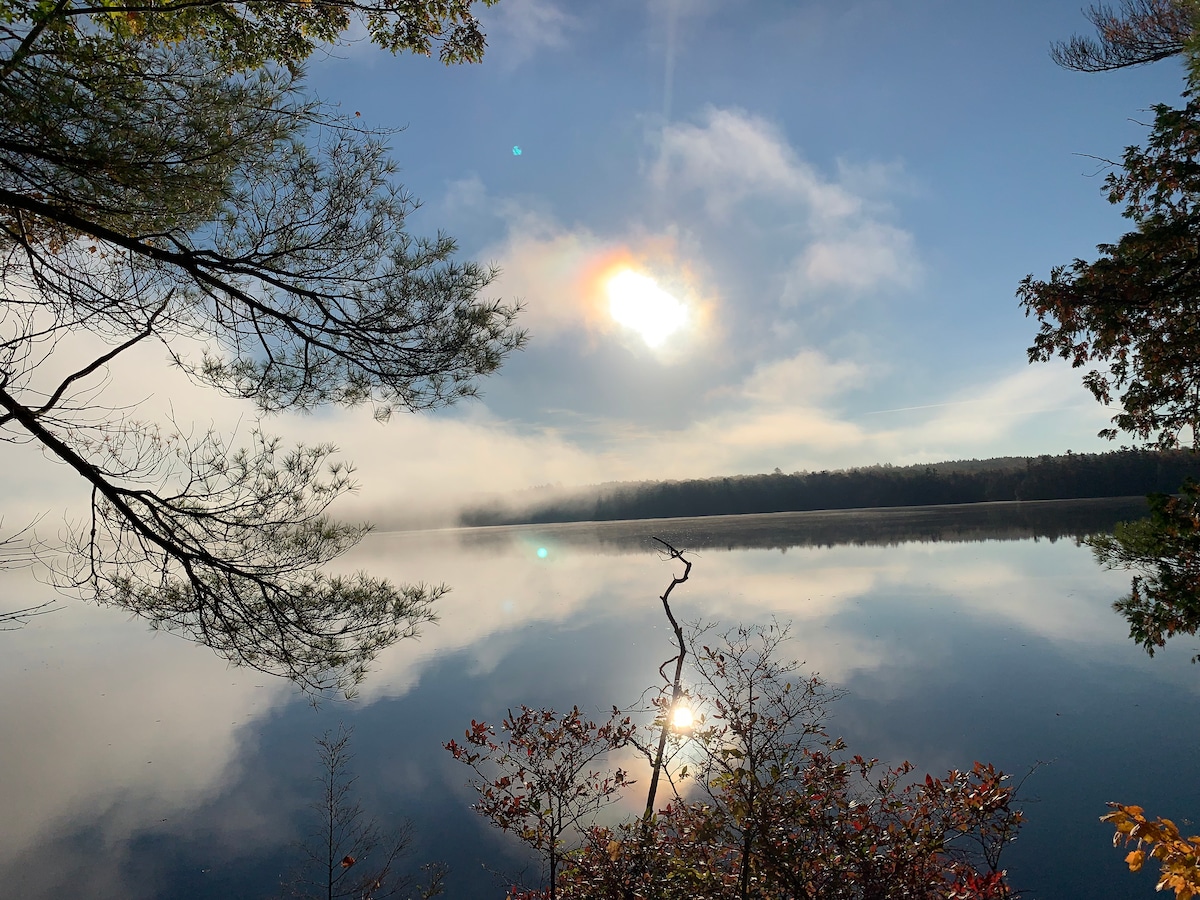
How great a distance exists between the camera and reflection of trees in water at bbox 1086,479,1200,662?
4297mm

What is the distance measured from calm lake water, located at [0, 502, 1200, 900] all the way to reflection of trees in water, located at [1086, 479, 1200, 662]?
12.5ft

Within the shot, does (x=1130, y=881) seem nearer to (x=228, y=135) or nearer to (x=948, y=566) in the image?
(x=228, y=135)

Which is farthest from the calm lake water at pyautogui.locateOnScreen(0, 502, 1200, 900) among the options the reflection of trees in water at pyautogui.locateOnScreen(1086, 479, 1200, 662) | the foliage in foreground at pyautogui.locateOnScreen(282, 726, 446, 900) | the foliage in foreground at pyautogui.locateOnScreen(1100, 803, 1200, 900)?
the foliage in foreground at pyautogui.locateOnScreen(1100, 803, 1200, 900)

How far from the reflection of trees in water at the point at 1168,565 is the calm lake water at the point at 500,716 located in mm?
3807

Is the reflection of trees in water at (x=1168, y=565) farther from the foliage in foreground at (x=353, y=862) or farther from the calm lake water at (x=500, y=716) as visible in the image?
the foliage in foreground at (x=353, y=862)

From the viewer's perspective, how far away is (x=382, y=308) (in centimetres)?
430

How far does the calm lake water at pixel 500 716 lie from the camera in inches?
326

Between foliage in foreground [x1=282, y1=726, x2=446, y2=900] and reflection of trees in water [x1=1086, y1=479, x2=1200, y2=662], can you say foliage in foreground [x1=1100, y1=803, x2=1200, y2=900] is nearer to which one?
reflection of trees in water [x1=1086, y1=479, x2=1200, y2=662]

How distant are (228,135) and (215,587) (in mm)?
2812

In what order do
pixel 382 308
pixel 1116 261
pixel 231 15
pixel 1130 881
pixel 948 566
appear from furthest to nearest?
pixel 948 566 < pixel 1130 881 < pixel 1116 261 < pixel 382 308 < pixel 231 15

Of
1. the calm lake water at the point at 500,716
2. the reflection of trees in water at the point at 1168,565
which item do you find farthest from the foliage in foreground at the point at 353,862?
the reflection of trees in water at the point at 1168,565

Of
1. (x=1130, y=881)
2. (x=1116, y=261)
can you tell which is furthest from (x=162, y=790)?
(x=1116, y=261)

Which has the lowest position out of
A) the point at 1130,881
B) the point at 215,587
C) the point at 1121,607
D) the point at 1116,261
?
the point at 1130,881

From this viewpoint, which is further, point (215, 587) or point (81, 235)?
point (215, 587)
